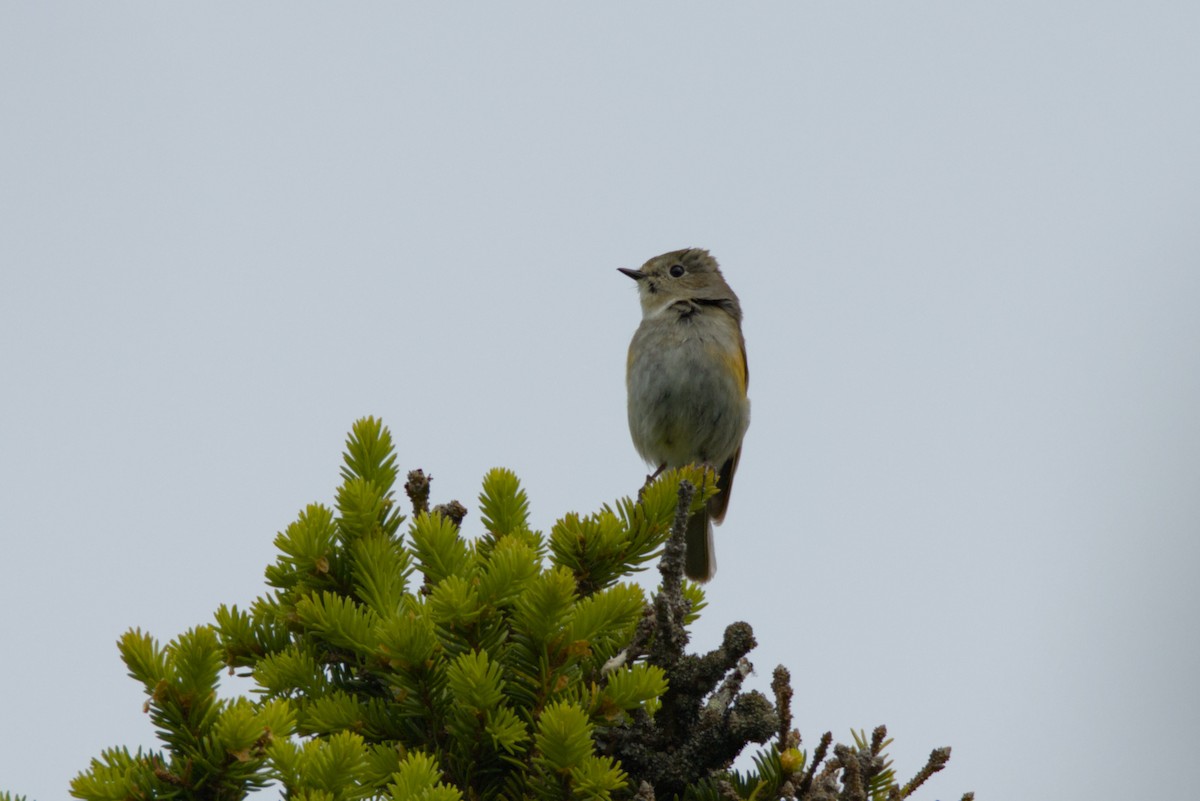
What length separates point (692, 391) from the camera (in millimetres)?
7211

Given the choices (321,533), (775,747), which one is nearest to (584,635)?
(775,747)

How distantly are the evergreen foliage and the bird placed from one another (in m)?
4.43

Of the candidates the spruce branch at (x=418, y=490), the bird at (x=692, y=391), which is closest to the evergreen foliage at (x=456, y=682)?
Answer: the spruce branch at (x=418, y=490)

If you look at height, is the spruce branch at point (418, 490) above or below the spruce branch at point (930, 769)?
above

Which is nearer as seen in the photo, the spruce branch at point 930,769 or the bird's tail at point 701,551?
the spruce branch at point 930,769

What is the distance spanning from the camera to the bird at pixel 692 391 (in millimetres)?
7250

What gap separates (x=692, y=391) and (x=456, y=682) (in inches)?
200

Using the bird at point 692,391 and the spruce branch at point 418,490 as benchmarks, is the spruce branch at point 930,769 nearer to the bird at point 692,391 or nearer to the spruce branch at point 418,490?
the spruce branch at point 418,490

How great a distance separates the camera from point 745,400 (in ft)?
24.7

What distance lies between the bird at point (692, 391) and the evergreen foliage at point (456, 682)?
4426 mm

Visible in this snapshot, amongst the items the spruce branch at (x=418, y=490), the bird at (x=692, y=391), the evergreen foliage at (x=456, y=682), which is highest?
the bird at (x=692, y=391)

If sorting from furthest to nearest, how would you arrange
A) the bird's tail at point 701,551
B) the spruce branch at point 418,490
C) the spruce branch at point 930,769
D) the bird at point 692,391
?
1. the bird's tail at point 701,551
2. the bird at point 692,391
3. the spruce branch at point 418,490
4. the spruce branch at point 930,769

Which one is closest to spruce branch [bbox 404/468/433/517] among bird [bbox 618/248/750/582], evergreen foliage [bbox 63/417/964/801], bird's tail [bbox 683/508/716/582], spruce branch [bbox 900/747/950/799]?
evergreen foliage [bbox 63/417/964/801]

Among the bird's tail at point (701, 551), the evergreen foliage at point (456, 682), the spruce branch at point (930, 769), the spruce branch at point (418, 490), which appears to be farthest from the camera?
the bird's tail at point (701, 551)
